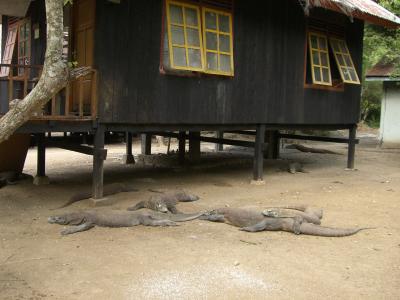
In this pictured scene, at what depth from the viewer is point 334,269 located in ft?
18.2

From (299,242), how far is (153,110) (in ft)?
12.9

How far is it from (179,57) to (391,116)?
12.8 meters

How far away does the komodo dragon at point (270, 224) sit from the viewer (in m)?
6.92

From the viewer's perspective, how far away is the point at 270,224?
7098 millimetres

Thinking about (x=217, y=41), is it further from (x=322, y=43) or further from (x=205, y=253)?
(x=205, y=253)

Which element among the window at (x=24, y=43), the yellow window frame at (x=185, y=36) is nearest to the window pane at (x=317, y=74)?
the yellow window frame at (x=185, y=36)

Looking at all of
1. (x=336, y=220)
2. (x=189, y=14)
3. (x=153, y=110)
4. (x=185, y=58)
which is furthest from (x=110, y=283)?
(x=189, y=14)

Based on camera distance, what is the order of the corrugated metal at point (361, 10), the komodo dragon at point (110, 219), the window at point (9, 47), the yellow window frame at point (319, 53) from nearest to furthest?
the komodo dragon at point (110, 219) < the corrugated metal at point (361, 10) < the window at point (9, 47) < the yellow window frame at point (319, 53)

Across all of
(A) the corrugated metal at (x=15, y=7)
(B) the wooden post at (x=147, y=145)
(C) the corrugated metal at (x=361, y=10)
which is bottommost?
(B) the wooden post at (x=147, y=145)

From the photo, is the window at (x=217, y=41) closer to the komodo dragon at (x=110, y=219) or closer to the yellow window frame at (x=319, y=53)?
the yellow window frame at (x=319, y=53)

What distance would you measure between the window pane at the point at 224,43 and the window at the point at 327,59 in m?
2.67

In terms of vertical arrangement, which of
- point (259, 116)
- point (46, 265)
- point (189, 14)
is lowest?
point (46, 265)

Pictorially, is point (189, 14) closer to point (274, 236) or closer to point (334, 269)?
point (274, 236)

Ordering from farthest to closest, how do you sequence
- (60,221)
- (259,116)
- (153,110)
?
(259,116), (153,110), (60,221)
